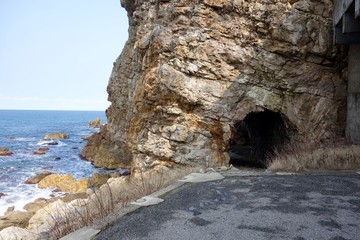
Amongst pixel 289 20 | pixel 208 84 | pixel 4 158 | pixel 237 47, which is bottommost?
pixel 4 158

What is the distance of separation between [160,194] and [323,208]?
115 inches

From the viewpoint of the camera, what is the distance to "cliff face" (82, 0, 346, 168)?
44.1ft

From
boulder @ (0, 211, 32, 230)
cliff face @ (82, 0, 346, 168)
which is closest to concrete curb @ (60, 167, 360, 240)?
cliff face @ (82, 0, 346, 168)

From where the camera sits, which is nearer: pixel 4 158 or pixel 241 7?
pixel 241 7

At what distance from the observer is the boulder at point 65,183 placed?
20.5 metres

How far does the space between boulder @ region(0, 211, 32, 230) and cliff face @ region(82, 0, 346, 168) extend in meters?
5.59

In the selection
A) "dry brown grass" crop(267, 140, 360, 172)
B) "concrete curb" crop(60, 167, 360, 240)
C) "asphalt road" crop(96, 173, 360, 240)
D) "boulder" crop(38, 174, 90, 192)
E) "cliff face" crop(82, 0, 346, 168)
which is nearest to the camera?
"asphalt road" crop(96, 173, 360, 240)

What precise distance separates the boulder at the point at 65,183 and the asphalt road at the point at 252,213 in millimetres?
15899

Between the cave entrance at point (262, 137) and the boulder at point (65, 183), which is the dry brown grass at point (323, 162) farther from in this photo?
the boulder at point (65, 183)

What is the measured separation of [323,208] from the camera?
4941 millimetres

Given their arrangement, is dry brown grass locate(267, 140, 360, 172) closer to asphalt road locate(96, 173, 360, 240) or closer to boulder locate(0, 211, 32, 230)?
asphalt road locate(96, 173, 360, 240)

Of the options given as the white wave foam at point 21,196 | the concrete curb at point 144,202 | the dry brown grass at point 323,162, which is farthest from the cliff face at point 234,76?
the white wave foam at point 21,196

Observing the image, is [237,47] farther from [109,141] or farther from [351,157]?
[109,141]

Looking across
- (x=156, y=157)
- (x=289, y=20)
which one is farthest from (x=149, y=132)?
(x=289, y=20)
